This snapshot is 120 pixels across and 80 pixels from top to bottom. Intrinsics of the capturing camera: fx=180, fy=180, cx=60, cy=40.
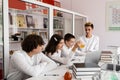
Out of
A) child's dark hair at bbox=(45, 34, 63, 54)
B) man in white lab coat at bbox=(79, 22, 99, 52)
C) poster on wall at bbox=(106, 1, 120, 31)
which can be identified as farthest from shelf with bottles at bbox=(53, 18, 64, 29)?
poster on wall at bbox=(106, 1, 120, 31)

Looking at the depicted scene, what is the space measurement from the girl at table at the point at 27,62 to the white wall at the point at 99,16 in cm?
294

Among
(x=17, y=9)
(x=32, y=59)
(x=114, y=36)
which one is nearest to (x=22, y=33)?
(x=17, y=9)

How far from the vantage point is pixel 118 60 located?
232cm

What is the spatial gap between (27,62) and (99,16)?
3.29 m

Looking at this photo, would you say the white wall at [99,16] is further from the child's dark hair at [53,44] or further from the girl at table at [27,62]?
the girl at table at [27,62]

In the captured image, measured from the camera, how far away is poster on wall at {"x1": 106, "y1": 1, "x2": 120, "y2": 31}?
4492 mm

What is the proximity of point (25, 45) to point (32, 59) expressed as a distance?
0.19m

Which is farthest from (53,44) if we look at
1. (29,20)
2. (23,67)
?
(29,20)

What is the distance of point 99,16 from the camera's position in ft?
15.3

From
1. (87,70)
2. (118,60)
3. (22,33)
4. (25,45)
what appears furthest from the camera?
(22,33)

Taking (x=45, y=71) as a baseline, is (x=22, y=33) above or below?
above

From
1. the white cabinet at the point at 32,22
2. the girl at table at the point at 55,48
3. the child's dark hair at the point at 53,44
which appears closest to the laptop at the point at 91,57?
the girl at table at the point at 55,48

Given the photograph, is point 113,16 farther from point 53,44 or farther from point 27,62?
point 27,62

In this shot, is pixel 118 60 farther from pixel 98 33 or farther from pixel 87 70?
pixel 98 33
